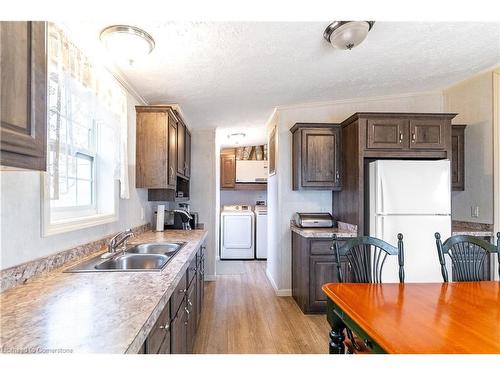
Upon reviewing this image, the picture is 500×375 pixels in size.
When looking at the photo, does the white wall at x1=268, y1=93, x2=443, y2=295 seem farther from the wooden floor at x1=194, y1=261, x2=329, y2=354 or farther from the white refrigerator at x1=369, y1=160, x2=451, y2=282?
the white refrigerator at x1=369, y1=160, x2=451, y2=282

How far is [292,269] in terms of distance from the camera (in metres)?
3.59

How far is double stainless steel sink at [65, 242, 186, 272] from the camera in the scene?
59.8 inches

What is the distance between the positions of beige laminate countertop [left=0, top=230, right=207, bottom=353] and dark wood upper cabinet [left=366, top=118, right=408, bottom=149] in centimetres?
249

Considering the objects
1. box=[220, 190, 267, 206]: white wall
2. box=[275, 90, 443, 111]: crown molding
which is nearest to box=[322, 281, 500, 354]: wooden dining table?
box=[275, 90, 443, 111]: crown molding

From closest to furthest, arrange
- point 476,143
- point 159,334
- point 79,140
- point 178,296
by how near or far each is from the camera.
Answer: point 159,334
point 178,296
point 79,140
point 476,143

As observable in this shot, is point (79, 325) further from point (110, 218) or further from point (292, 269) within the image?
point (292, 269)

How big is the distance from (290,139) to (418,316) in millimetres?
2796

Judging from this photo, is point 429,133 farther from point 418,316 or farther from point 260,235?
point 260,235

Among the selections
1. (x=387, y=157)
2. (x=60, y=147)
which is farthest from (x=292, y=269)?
(x=60, y=147)

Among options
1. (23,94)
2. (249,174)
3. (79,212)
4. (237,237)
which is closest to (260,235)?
(237,237)

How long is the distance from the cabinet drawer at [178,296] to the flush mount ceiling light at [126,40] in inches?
55.5

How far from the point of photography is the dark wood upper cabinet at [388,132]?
9.58 feet

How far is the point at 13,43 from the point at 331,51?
208 cm

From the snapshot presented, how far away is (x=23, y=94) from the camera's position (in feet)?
2.43
